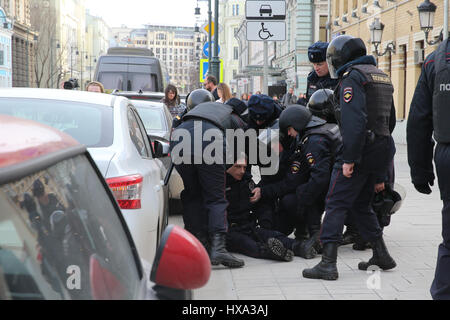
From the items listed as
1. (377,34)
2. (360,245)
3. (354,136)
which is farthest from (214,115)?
Result: (377,34)

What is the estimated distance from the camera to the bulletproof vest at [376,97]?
565 centimetres

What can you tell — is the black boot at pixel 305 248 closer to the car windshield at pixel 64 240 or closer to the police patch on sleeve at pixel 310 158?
the police patch on sleeve at pixel 310 158

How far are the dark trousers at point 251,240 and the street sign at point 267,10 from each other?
409cm

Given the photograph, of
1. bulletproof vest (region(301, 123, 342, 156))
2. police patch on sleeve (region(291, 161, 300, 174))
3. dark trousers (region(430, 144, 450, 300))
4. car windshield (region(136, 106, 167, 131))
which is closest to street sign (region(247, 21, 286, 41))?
car windshield (region(136, 106, 167, 131))

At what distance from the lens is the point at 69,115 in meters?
5.24

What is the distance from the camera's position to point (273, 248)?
645 centimetres

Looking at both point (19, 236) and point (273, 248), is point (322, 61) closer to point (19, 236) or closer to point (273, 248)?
point (273, 248)

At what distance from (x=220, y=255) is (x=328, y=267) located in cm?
95

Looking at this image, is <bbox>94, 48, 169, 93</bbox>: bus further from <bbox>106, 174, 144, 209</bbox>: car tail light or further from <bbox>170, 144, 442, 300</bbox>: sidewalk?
<bbox>106, 174, 144, 209</bbox>: car tail light

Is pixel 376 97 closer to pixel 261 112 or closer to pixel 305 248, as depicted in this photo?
pixel 261 112

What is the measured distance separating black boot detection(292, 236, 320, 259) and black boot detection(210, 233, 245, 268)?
67cm

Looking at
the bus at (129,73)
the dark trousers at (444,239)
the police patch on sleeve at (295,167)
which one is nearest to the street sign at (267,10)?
the police patch on sleeve at (295,167)

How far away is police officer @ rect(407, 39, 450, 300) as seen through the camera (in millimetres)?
4098

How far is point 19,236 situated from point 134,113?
482 centimetres
